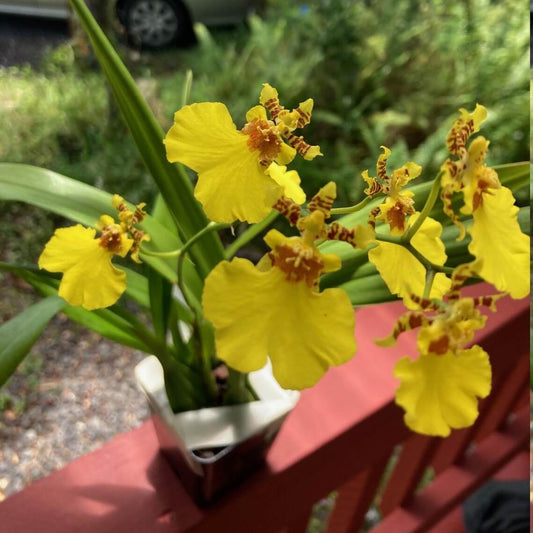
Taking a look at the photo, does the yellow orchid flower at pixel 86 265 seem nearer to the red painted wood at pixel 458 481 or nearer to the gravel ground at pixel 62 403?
the gravel ground at pixel 62 403

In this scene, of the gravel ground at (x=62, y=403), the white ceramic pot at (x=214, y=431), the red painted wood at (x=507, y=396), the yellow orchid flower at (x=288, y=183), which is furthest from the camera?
the red painted wood at (x=507, y=396)

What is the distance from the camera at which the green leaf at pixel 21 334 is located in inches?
15.5

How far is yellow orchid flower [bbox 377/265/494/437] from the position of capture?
289mm

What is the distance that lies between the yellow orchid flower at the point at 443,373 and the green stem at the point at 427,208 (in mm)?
37

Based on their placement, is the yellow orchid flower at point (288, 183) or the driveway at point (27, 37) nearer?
the yellow orchid flower at point (288, 183)

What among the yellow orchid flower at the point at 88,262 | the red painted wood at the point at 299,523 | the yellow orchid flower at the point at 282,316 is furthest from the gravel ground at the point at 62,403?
the yellow orchid flower at the point at 282,316

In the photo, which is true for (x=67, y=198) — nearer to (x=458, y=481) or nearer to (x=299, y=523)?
(x=299, y=523)

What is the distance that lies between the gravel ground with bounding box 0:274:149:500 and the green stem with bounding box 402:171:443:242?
515mm

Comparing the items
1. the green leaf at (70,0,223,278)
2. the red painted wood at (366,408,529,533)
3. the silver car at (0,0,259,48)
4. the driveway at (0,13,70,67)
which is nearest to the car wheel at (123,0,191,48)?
the silver car at (0,0,259,48)

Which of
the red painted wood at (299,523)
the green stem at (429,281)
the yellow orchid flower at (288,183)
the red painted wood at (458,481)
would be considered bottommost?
the red painted wood at (458,481)

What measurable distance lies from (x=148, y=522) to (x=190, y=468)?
0.23 feet

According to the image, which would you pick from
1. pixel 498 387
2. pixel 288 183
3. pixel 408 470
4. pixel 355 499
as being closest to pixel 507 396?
pixel 498 387

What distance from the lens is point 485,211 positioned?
12.7 inches

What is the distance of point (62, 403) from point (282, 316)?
0.54 metres
